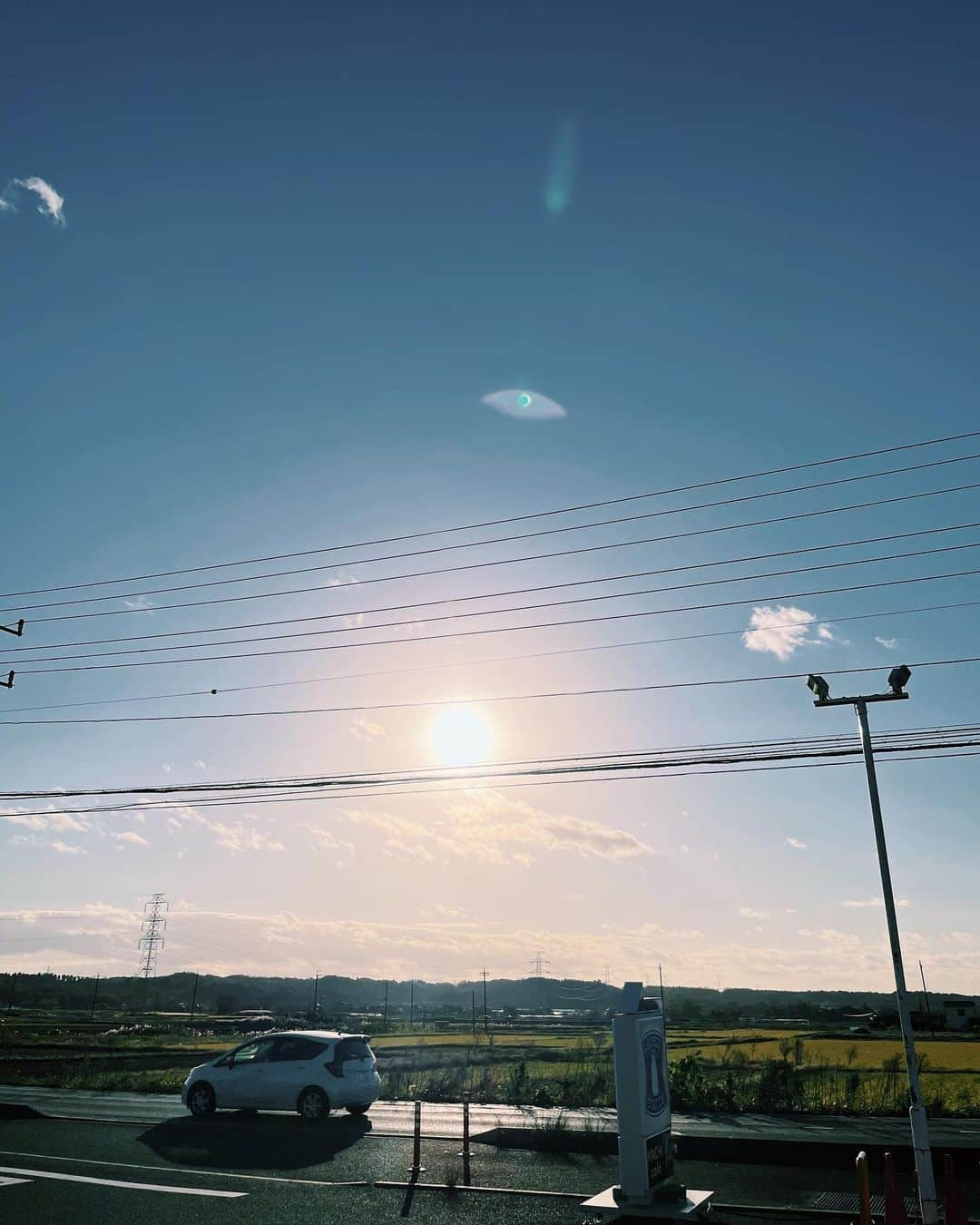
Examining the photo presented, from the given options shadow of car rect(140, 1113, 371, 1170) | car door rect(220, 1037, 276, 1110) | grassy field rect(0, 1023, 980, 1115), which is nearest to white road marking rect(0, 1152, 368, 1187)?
shadow of car rect(140, 1113, 371, 1170)

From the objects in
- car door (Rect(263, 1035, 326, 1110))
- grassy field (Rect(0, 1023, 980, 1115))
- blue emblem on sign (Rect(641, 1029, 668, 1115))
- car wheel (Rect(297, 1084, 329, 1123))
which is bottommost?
grassy field (Rect(0, 1023, 980, 1115))

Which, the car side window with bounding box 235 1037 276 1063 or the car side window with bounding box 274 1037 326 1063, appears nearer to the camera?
the car side window with bounding box 274 1037 326 1063

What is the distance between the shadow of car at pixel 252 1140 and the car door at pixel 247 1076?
357 mm

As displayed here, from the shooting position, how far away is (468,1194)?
37.7 ft

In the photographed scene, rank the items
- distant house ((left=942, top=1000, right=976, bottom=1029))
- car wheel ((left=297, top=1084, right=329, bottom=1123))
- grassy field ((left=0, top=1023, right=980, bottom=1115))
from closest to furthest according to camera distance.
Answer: car wheel ((left=297, top=1084, right=329, bottom=1123)) → grassy field ((left=0, top=1023, right=980, bottom=1115)) → distant house ((left=942, top=1000, right=976, bottom=1029))

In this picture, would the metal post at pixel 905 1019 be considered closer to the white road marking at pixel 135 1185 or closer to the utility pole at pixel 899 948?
the utility pole at pixel 899 948

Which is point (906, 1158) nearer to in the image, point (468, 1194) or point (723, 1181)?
point (723, 1181)

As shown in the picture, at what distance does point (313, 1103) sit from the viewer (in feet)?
58.4

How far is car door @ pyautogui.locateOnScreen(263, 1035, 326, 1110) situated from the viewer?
17.9 m

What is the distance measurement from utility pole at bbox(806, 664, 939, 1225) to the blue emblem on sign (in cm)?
283

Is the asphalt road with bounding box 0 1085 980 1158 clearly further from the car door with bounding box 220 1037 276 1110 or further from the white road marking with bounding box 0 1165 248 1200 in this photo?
the white road marking with bounding box 0 1165 248 1200

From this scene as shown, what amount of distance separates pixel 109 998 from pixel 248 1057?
140517 millimetres

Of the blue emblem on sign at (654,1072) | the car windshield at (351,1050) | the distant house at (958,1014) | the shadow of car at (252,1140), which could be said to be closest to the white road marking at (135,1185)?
the shadow of car at (252,1140)

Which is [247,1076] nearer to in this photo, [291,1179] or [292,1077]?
[292,1077]
